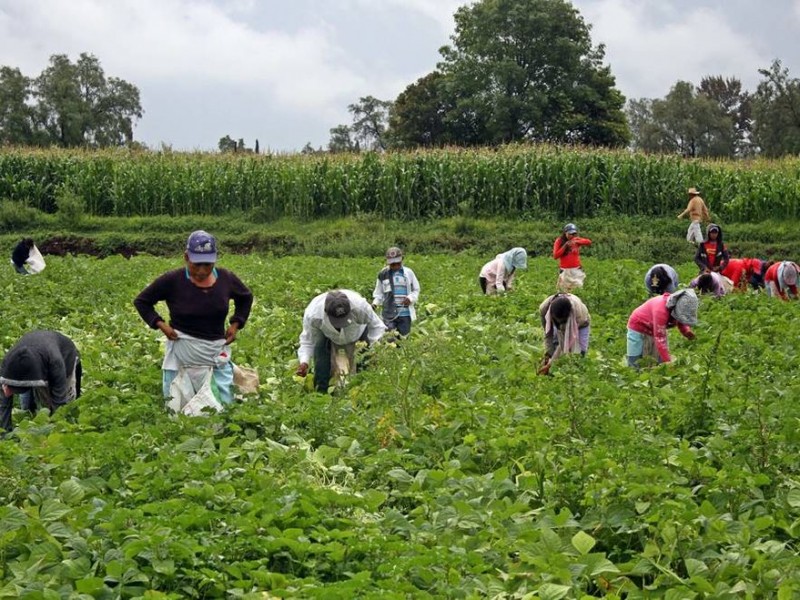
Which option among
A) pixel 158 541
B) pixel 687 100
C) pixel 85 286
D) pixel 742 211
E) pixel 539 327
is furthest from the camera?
pixel 687 100

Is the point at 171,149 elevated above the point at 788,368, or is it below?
above

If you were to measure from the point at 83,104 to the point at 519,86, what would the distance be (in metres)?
28.1

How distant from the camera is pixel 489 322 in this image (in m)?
14.2

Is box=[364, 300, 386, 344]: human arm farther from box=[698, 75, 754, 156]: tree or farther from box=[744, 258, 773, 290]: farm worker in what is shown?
box=[698, 75, 754, 156]: tree

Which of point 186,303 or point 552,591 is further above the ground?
point 186,303

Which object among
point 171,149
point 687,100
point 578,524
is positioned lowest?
point 578,524

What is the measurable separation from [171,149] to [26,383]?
94.0ft

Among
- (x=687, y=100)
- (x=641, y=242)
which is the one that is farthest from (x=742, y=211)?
(x=687, y=100)

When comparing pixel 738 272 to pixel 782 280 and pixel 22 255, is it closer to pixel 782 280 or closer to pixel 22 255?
pixel 782 280

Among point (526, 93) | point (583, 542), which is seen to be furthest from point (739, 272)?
point (526, 93)

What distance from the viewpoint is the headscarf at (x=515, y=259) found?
16.5 m

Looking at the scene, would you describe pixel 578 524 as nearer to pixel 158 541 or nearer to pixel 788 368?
pixel 158 541

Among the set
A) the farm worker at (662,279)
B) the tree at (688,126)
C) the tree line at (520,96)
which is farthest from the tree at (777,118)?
the farm worker at (662,279)

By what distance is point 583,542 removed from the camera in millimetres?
5617
